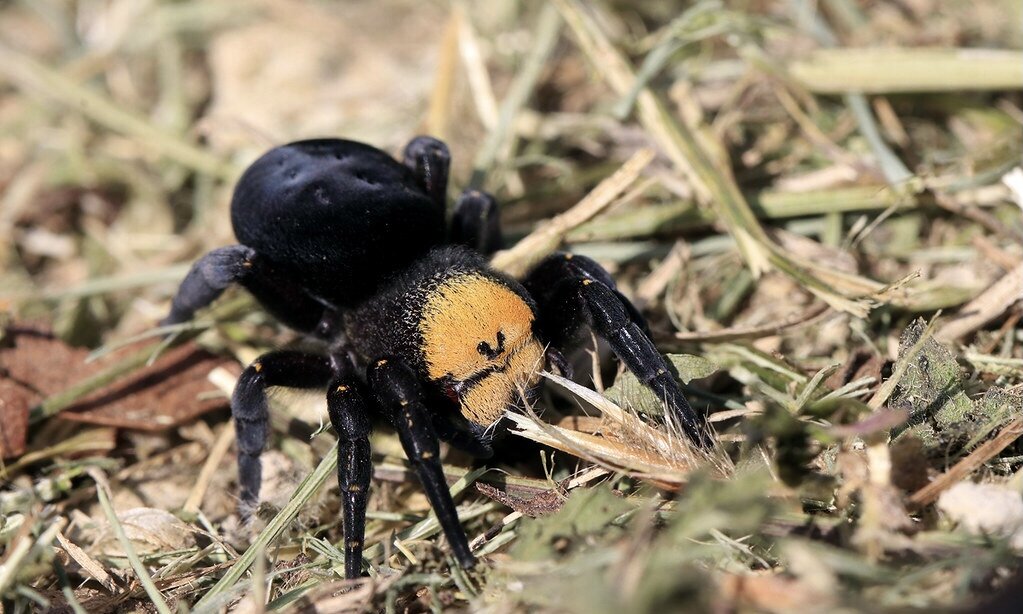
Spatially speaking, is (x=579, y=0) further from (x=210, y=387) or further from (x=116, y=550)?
(x=116, y=550)

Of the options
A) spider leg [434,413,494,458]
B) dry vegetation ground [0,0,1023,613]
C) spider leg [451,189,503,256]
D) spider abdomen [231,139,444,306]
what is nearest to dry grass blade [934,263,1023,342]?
dry vegetation ground [0,0,1023,613]

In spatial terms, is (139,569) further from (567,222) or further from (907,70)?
(907,70)

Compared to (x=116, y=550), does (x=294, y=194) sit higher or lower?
higher

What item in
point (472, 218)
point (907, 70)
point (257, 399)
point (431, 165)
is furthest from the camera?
point (907, 70)

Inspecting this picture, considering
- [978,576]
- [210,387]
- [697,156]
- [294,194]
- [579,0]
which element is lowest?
[978,576]

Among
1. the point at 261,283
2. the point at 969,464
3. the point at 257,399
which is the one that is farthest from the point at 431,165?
the point at 969,464

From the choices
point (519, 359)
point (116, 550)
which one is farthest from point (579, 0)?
point (116, 550)

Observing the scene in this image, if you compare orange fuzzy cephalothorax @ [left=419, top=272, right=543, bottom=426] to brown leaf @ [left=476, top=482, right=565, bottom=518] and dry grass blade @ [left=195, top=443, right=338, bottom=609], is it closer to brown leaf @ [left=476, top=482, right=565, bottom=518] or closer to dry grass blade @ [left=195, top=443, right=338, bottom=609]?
brown leaf @ [left=476, top=482, right=565, bottom=518]
